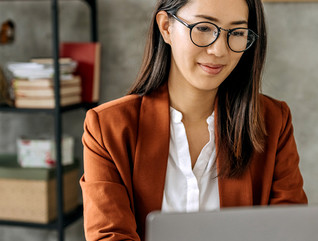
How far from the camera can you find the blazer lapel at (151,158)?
130cm

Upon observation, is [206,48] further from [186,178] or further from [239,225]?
[239,225]

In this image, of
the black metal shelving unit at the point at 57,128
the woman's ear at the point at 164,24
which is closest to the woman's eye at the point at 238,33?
the woman's ear at the point at 164,24

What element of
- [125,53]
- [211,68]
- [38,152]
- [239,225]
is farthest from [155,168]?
[125,53]

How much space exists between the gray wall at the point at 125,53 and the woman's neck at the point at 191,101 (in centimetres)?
94

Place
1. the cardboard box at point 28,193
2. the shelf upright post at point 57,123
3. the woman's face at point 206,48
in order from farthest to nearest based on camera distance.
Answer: the cardboard box at point 28,193
the shelf upright post at point 57,123
the woman's face at point 206,48

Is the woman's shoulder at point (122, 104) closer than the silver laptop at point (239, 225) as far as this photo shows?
No

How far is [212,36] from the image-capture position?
122 cm

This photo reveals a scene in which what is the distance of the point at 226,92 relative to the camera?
143 centimetres

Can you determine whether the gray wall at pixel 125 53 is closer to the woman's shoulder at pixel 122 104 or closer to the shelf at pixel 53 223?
the shelf at pixel 53 223

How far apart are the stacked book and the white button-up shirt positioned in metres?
0.85

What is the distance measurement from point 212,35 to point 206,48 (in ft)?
0.13

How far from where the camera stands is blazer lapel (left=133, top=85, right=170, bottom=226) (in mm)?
1297

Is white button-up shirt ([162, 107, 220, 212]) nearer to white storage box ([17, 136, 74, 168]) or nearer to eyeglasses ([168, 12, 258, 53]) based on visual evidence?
eyeglasses ([168, 12, 258, 53])

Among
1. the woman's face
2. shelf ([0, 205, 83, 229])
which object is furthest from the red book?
the woman's face
